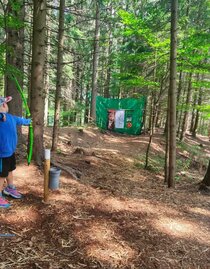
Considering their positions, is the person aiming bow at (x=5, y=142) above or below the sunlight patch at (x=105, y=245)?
above

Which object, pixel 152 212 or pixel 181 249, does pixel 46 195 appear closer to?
pixel 152 212

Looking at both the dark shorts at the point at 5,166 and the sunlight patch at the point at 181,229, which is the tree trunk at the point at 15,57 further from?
the sunlight patch at the point at 181,229

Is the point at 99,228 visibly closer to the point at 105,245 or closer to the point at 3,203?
the point at 105,245

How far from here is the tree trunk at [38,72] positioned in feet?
17.1

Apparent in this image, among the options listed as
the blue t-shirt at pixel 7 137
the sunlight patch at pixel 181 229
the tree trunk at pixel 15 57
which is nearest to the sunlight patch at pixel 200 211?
the sunlight patch at pixel 181 229

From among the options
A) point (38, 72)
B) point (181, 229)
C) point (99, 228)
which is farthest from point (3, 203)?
point (38, 72)

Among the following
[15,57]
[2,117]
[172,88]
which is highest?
[15,57]

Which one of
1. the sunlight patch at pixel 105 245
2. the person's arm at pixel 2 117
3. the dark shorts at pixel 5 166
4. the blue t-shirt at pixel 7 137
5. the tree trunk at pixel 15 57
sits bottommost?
the sunlight patch at pixel 105 245

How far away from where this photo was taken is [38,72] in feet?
17.7

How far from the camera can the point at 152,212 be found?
4.33m

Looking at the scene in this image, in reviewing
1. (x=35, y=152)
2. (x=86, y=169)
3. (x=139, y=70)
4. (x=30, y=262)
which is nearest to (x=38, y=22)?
(x=35, y=152)

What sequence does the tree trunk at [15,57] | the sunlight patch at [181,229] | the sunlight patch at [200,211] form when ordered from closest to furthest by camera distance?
the sunlight patch at [181,229] < the sunlight patch at [200,211] < the tree trunk at [15,57]

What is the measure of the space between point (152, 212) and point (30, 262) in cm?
228

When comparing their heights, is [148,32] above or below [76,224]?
above
